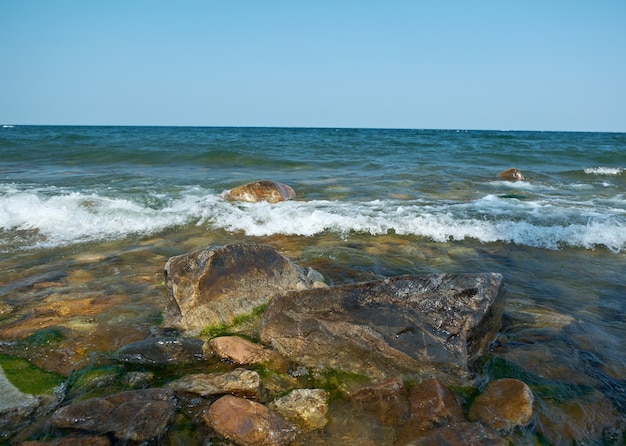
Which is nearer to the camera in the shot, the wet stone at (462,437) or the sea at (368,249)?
the wet stone at (462,437)

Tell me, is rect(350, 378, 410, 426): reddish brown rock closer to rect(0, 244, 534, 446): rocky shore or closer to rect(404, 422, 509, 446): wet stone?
rect(0, 244, 534, 446): rocky shore

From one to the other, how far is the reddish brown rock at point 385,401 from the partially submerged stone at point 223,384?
0.60 m

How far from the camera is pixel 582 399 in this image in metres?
2.72

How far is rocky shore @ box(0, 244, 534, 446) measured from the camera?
2324 millimetres

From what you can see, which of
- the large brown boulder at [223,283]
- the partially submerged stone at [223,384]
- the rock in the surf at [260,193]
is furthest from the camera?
the rock in the surf at [260,193]

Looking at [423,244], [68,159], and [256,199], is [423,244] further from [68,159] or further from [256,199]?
[68,159]

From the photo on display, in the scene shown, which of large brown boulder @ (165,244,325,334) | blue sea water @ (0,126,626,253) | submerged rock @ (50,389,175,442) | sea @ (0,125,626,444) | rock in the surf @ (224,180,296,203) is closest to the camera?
submerged rock @ (50,389,175,442)

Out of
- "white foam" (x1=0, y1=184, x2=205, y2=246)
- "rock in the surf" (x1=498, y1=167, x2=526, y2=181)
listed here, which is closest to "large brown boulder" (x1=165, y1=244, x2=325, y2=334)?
"white foam" (x1=0, y1=184, x2=205, y2=246)

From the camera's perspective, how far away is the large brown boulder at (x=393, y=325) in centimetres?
291

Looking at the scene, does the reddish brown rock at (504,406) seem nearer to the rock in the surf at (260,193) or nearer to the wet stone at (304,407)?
the wet stone at (304,407)

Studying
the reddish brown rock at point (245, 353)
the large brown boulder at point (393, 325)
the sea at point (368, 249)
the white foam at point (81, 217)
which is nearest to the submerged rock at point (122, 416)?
the reddish brown rock at point (245, 353)

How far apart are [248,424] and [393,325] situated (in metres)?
1.20

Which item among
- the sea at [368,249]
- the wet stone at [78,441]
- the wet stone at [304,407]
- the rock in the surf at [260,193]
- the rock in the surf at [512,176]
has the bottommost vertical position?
the wet stone at [304,407]

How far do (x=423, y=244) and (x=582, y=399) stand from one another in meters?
3.41
